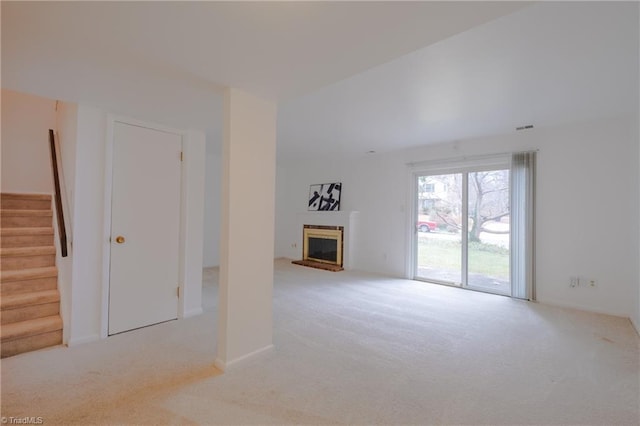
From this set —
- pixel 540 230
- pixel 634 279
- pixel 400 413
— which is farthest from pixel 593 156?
pixel 400 413

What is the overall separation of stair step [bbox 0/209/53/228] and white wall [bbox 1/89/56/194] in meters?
1.33

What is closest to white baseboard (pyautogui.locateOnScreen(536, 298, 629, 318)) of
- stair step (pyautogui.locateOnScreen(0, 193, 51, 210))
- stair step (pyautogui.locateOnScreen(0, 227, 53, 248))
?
stair step (pyautogui.locateOnScreen(0, 227, 53, 248))

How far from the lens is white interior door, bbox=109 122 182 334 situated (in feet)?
8.95

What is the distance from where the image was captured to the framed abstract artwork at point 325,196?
6363 millimetres

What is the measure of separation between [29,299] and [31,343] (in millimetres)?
411

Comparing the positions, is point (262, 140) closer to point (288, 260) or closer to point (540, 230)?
point (540, 230)

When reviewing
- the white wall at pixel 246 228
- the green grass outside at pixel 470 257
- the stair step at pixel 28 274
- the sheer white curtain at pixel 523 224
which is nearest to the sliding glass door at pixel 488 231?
the green grass outside at pixel 470 257

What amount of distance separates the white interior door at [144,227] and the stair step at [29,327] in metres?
0.42

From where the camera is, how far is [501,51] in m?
2.04

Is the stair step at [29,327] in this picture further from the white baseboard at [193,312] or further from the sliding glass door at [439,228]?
the sliding glass door at [439,228]

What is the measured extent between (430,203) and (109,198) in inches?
178

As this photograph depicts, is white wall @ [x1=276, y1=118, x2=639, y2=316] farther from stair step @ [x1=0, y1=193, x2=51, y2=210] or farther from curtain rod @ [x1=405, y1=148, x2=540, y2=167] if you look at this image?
stair step @ [x1=0, y1=193, x2=51, y2=210]

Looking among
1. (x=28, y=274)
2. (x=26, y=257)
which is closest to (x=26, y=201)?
(x=26, y=257)

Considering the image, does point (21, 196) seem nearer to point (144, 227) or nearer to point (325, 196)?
point (144, 227)
